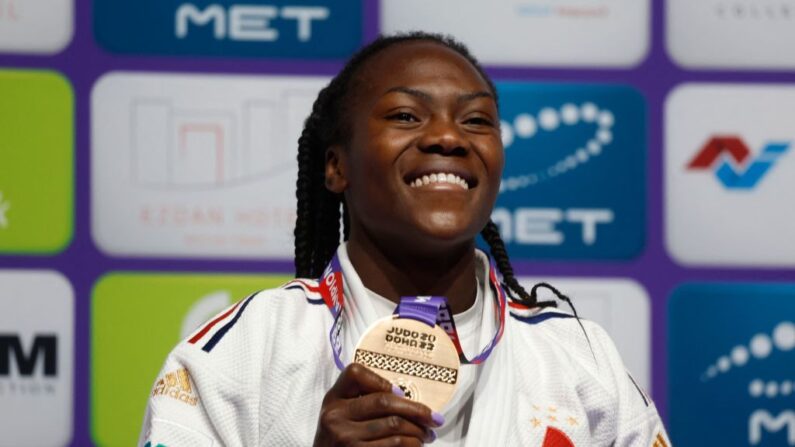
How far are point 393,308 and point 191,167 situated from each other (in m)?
0.96

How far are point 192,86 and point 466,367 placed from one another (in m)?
1.09

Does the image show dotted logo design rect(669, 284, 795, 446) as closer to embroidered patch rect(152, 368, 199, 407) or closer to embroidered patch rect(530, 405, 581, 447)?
embroidered patch rect(530, 405, 581, 447)

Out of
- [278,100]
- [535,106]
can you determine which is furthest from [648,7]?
[278,100]

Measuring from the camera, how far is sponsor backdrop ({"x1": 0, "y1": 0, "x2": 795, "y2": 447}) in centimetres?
213

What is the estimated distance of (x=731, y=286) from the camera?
7.30 feet

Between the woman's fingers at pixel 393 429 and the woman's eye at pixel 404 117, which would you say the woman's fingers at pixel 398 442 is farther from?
the woman's eye at pixel 404 117

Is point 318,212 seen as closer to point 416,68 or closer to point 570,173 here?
point 416,68

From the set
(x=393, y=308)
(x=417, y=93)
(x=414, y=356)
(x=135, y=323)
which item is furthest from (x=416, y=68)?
(x=135, y=323)

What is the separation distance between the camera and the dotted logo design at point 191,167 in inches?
84.2

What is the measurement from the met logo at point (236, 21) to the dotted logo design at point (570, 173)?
44cm

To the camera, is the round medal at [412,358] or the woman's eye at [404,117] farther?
the woman's eye at [404,117]

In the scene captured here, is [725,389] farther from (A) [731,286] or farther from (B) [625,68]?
(B) [625,68]

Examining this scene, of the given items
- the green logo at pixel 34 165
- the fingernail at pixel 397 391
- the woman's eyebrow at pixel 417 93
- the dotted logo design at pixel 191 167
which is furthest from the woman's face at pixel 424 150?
the green logo at pixel 34 165

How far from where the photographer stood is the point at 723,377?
2.21 m
